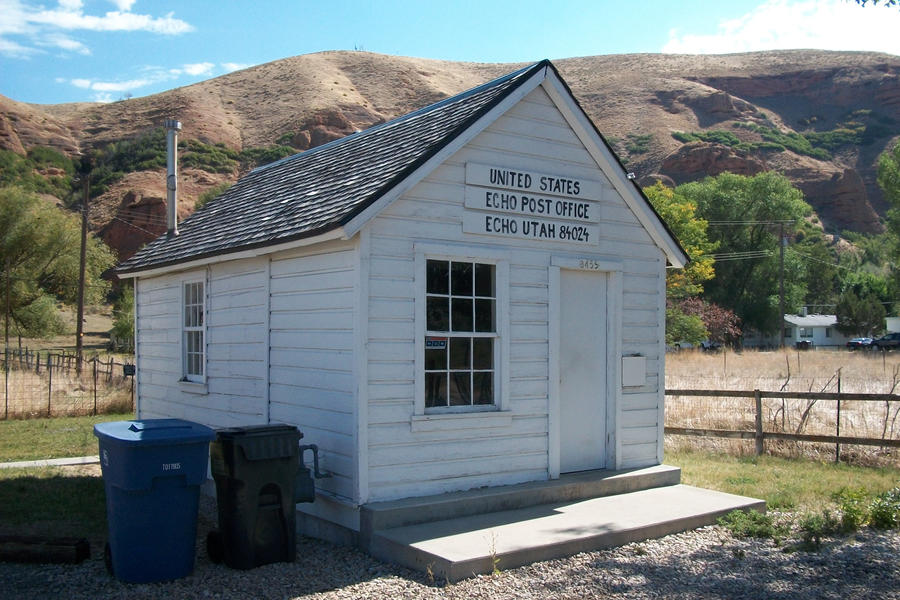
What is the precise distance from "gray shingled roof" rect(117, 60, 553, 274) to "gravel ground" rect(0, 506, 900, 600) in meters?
2.97

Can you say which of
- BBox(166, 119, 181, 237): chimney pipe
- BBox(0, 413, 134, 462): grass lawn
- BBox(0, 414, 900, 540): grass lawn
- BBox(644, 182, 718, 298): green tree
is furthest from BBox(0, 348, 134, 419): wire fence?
BBox(644, 182, 718, 298): green tree

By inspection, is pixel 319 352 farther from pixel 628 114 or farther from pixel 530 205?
pixel 628 114

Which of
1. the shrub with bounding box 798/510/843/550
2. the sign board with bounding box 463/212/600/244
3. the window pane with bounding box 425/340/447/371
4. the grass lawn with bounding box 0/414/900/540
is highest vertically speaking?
the sign board with bounding box 463/212/600/244

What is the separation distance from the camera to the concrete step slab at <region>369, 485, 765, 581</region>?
634cm

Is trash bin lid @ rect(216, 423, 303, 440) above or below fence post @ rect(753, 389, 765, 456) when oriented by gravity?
above

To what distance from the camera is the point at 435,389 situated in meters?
7.87

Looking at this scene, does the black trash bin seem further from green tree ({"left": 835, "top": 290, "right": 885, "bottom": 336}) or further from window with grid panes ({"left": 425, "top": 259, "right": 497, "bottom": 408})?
green tree ({"left": 835, "top": 290, "right": 885, "bottom": 336})

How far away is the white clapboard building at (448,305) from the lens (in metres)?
7.46

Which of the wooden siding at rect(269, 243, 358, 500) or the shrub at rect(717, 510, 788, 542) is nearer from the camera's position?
the wooden siding at rect(269, 243, 358, 500)

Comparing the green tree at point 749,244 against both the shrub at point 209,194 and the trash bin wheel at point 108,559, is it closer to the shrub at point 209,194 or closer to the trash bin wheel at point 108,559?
the shrub at point 209,194

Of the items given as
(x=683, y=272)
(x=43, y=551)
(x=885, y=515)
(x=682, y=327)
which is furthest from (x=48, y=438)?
(x=683, y=272)

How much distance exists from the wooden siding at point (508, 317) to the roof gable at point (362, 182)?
7.5 inches

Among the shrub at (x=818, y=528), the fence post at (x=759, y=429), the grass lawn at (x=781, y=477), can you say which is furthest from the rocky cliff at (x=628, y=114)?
the shrub at (x=818, y=528)

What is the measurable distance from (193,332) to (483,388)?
4.44 m
